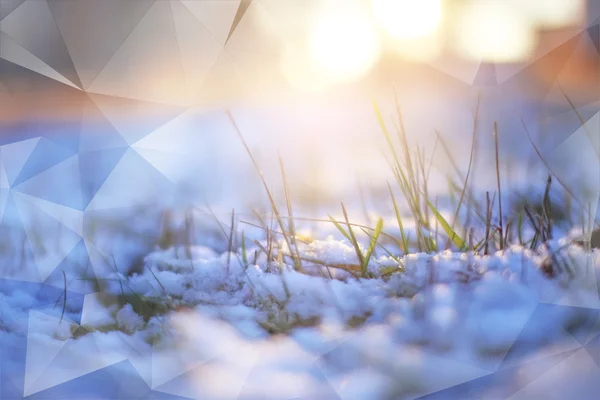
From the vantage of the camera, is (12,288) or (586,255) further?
(12,288)

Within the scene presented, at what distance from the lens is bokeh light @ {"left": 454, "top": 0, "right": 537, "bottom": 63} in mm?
672

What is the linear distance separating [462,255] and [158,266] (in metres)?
0.42

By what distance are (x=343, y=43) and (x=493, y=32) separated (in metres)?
0.21

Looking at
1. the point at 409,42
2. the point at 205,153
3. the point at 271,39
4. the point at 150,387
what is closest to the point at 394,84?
the point at 409,42

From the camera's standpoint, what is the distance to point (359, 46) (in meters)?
0.69

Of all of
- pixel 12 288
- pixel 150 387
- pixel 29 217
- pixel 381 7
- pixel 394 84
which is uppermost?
pixel 381 7

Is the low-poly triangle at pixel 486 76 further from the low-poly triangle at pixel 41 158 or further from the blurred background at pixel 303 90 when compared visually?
the low-poly triangle at pixel 41 158

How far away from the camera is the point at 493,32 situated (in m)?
0.68

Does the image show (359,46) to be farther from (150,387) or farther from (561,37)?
(150,387)

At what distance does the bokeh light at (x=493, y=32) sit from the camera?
2.21 ft
